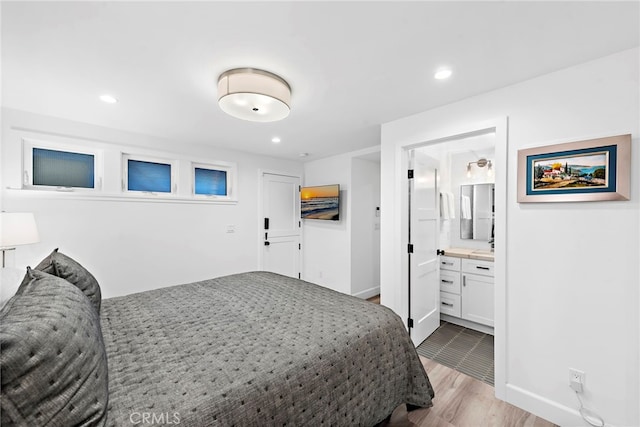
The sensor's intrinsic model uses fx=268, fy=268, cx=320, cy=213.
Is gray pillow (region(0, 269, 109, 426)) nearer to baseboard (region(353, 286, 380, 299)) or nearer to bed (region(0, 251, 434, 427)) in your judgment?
bed (region(0, 251, 434, 427))

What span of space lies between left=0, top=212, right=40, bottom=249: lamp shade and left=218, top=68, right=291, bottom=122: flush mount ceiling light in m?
1.96

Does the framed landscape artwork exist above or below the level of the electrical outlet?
above

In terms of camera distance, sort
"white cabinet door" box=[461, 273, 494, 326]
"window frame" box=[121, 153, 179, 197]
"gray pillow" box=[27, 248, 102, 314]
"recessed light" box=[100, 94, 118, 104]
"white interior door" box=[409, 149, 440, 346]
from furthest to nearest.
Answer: "window frame" box=[121, 153, 179, 197]
"white cabinet door" box=[461, 273, 494, 326]
"white interior door" box=[409, 149, 440, 346]
"recessed light" box=[100, 94, 118, 104]
"gray pillow" box=[27, 248, 102, 314]

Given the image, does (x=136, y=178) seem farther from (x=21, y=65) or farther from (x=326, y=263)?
(x=326, y=263)

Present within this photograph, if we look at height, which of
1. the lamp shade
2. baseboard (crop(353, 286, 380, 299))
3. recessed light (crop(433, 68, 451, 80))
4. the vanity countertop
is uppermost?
recessed light (crop(433, 68, 451, 80))

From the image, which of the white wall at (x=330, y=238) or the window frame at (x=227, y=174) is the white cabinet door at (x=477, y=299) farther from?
the window frame at (x=227, y=174)

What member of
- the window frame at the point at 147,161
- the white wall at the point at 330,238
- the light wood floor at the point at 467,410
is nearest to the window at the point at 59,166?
the window frame at the point at 147,161

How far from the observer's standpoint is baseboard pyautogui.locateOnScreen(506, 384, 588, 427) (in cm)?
174

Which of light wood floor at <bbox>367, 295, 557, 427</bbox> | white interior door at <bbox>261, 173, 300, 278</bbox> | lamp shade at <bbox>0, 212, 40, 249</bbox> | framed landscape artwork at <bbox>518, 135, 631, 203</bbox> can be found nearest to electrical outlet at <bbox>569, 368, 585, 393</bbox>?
light wood floor at <bbox>367, 295, 557, 427</bbox>

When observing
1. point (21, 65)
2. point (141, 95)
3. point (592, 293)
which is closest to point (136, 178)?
point (141, 95)

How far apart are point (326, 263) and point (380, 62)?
344 cm

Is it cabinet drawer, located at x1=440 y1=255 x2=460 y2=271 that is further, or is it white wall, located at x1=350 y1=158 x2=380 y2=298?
white wall, located at x1=350 y1=158 x2=380 y2=298

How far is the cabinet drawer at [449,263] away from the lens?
3.33 metres

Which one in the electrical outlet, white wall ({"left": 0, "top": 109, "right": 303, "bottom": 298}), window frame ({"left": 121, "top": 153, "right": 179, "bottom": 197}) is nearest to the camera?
the electrical outlet
